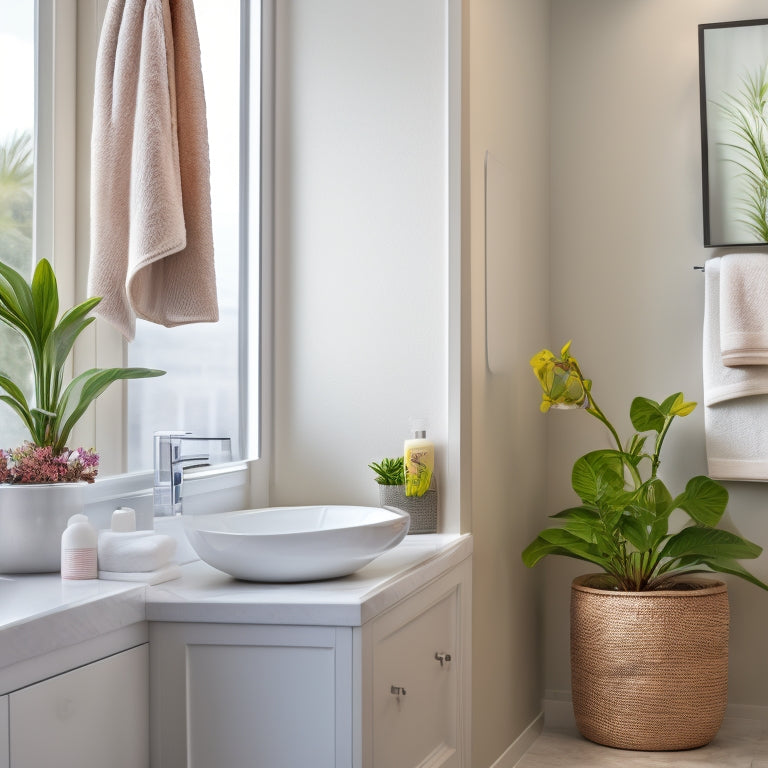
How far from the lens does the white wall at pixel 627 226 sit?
301cm

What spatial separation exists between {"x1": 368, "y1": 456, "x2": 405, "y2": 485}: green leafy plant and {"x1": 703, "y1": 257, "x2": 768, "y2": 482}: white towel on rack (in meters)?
1.10

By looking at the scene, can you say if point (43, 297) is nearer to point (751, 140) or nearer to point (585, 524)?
point (585, 524)

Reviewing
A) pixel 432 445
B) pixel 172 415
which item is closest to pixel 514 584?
Answer: pixel 432 445

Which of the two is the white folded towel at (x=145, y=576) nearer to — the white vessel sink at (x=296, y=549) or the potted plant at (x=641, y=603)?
the white vessel sink at (x=296, y=549)

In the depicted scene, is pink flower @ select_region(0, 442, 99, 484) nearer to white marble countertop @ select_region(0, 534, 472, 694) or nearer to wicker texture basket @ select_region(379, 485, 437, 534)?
white marble countertop @ select_region(0, 534, 472, 694)

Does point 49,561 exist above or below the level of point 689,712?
above

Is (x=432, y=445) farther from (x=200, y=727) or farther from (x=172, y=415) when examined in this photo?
(x=200, y=727)

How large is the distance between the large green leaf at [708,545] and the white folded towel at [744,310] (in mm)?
487

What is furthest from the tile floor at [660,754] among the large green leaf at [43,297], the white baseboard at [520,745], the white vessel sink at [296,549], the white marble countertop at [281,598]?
the large green leaf at [43,297]

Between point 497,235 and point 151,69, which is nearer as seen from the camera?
point 151,69

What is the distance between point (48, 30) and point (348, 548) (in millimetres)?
1016

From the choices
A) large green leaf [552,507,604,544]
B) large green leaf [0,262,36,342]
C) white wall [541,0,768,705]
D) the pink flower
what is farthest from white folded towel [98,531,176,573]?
white wall [541,0,768,705]

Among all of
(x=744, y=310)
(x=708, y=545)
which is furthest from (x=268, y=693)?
(x=744, y=310)

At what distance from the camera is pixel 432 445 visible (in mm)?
2178
